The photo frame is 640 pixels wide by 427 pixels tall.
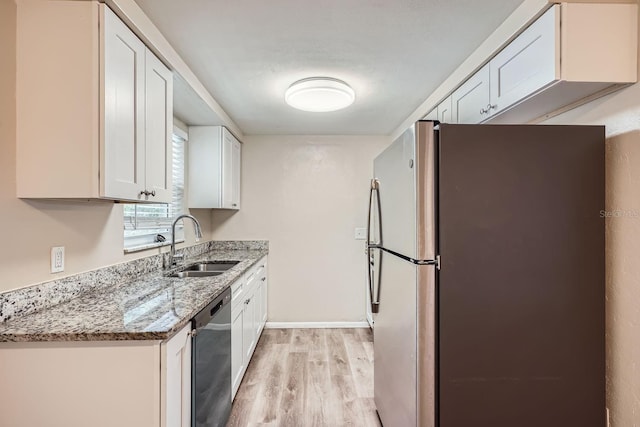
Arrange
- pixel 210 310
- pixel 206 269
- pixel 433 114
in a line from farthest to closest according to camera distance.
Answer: pixel 206 269, pixel 433 114, pixel 210 310

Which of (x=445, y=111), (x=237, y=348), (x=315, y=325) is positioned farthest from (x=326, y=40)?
(x=315, y=325)

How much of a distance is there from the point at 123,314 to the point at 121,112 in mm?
850

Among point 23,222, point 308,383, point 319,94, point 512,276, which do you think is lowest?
point 308,383

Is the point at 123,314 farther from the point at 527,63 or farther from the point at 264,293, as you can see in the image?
the point at 264,293

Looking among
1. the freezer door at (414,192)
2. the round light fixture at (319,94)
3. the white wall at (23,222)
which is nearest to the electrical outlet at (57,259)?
the white wall at (23,222)

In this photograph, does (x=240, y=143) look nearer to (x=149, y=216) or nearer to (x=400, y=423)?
(x=149, y=216)

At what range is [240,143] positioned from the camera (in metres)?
3.88

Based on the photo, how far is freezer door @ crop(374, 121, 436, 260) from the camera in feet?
4.20

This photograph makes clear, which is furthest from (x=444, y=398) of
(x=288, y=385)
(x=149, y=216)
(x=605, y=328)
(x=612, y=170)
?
(x=149, y=216)

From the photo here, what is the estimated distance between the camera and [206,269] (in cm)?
290

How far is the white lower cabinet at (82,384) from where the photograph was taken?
113 cm

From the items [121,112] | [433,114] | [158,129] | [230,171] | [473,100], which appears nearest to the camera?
[121,112]

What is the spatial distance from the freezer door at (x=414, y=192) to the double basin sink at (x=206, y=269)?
1569mm

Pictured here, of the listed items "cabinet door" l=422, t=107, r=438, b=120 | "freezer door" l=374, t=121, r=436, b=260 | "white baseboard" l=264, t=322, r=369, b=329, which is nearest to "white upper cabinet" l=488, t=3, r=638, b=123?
"freezer door" l=374, t=121, r=436, b=260
